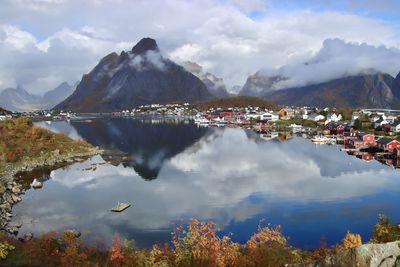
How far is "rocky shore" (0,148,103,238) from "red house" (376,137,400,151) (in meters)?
39.5

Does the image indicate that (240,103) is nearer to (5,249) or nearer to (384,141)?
(384,141)

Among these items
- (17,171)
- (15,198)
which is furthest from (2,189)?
(17,171)

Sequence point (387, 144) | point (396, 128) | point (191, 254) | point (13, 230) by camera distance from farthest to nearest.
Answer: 1. point (396, 128)
2. point (387, 144)
3. point (13, 230)
4. point (191, 254)

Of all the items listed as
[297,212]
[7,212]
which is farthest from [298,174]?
[7,212]

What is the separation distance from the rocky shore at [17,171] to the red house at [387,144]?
130 feet

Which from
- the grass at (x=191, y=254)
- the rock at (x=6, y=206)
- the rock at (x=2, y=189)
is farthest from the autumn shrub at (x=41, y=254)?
the rock at (x=2, y=189)

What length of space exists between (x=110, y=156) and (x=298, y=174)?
26.0 m

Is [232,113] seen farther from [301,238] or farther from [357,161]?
[301,238]

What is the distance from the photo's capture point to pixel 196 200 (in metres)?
32.6

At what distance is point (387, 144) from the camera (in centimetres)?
5650

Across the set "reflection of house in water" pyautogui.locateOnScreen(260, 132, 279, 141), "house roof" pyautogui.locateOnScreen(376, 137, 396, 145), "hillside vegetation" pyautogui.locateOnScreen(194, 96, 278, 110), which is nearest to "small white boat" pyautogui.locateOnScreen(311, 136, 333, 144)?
"reflection of house in water" pyautogui.locateOnScreen(260, 132, 279, 141)

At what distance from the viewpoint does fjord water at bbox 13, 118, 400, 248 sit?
2595cm

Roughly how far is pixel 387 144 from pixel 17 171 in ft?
152

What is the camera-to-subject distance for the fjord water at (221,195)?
26.0m
